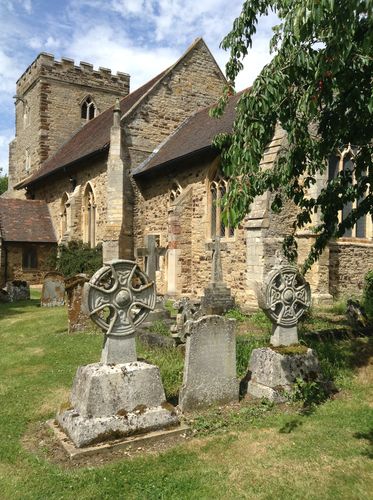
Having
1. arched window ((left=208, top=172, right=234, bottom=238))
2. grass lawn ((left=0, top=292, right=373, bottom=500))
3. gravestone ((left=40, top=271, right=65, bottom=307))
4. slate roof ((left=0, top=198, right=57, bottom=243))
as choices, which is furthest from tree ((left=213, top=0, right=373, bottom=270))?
slate roof ((left=0, top=198, right=57, bottom=243))

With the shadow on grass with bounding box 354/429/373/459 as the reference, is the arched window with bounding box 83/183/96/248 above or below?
above

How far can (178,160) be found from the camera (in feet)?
48.2

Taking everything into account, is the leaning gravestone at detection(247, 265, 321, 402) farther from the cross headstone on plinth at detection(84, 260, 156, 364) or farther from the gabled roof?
the gabled roof

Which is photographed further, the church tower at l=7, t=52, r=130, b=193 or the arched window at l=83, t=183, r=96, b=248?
the church tower at l=7, t=52, r=130, b=193

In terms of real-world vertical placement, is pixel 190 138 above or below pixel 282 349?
above

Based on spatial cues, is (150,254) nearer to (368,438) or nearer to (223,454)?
(223,454)

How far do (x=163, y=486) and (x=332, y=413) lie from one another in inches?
90.6

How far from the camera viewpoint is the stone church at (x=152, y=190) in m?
12.4

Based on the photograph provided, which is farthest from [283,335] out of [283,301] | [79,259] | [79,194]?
[79,194]

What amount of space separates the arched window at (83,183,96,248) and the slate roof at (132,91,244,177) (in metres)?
3.67

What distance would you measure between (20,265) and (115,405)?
18172 millimetres

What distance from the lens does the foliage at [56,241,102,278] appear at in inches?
693

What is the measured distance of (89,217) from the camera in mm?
20078

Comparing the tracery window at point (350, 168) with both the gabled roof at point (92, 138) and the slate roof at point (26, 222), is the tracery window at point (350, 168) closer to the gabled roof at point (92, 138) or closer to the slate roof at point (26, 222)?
the gabled roof at point (92, 138)
